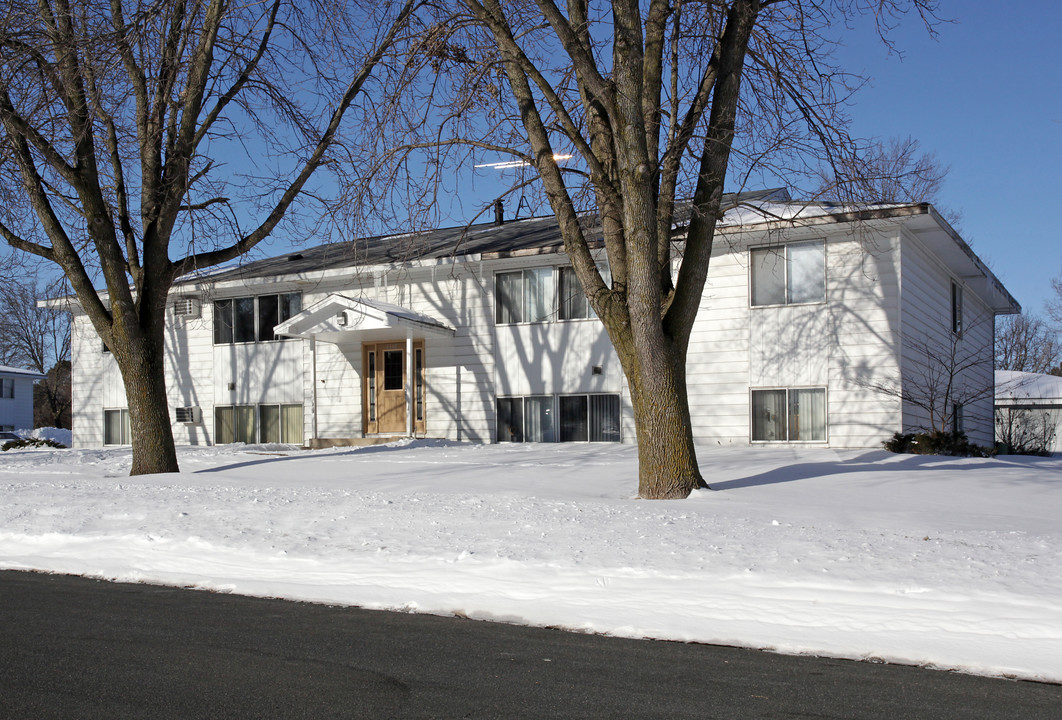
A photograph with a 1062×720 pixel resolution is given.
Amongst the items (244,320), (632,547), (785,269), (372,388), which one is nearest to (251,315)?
(244,320)

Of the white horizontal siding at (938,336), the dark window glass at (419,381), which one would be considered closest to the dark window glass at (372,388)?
the dark window glass at (419,381)

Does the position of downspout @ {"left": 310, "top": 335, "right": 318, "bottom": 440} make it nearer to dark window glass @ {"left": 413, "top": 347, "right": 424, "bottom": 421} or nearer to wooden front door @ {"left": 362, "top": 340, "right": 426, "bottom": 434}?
wooden front door @ {"left": 362, "top": 340, "right": 426, "bottom": 434}

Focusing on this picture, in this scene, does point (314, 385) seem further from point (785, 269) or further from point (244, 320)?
point (785, 269)

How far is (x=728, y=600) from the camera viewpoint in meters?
6.19

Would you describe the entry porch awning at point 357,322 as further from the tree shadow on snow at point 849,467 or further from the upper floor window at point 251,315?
the tree shadow on snow at point 849,467

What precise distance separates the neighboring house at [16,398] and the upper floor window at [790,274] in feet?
145

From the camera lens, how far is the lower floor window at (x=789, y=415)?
17.2m

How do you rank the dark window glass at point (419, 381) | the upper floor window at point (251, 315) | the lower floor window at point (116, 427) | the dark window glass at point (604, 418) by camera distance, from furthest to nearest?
the lower floor window at point (116, 427), the upper floor window at point (251, 315), the dark window glass at point (419, 381), the dark window glass at point (604, 418)

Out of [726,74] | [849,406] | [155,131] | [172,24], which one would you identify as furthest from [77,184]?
[849,406]

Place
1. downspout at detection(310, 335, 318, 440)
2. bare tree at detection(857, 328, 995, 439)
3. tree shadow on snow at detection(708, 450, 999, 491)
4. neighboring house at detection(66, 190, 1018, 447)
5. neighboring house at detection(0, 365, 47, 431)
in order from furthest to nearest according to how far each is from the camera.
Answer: neighboring house at detection(0, 365, 47, 431) < downspout at detection(310, 335, 318, 440) < neighboring house at detection(66, 190, 1018, 447) < bare tree at detection(857, 328, 995, 439) < tree shadow on snow at detection(708, 450, 999, 491)

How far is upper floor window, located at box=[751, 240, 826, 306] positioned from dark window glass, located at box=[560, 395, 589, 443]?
4142mm

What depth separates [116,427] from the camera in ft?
83.6

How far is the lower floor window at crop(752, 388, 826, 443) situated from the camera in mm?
17156

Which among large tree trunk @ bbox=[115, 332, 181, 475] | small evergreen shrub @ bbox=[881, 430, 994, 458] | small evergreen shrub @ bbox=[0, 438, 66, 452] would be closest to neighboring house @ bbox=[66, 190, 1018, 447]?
small evergreen shrub @ bbox=[881, 430, 994, 458]
